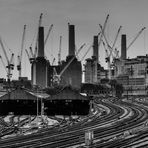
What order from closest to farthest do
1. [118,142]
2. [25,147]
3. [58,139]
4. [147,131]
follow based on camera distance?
[25,147] < [118,142] < [58,139] < [147,131]

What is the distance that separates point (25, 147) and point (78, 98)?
3821 cm

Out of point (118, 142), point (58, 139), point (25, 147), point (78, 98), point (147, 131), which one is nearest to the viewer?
point (25, 147)

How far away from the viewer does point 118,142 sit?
104ft

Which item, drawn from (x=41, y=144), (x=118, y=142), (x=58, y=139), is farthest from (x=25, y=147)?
(x=118, y=142)

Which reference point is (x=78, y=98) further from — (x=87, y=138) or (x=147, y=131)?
(x=87, y=138)

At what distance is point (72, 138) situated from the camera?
34.6 metres

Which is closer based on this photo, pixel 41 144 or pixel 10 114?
pixel 41 144

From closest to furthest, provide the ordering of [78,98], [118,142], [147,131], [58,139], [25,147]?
[25,147], [118,142], [58,139], [147,131], [78,98]

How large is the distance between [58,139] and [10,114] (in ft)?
121

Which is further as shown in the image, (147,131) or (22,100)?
(22,100)

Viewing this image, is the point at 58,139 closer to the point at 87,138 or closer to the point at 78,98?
the point at 87,138

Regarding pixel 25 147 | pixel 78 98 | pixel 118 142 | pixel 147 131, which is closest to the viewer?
pixel 25 147

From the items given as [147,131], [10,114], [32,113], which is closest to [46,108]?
[32,113]

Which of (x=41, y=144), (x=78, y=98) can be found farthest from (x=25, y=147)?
(x=78, y=98)
